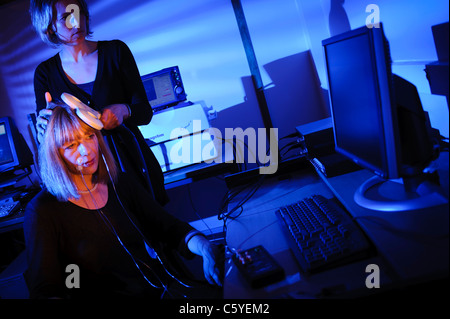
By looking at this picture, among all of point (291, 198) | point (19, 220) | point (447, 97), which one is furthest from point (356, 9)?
point (19, 220)

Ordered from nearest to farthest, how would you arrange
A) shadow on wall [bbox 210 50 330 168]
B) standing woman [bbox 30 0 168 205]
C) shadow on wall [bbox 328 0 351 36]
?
standing woman [bbox 30 0 168 205] → shadow on wall [bbox 328 0 351 36] → shadow on wall [bbox 210 50 330 168]

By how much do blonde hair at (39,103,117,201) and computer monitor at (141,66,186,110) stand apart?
110cm

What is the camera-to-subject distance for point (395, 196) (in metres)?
1.10

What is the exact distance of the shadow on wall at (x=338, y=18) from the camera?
2.01m

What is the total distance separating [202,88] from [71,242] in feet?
6.24

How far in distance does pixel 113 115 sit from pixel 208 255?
2.73 feet

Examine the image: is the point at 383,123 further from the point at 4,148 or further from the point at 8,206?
the point at 4,148

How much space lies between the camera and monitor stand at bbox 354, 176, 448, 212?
3.24 ft

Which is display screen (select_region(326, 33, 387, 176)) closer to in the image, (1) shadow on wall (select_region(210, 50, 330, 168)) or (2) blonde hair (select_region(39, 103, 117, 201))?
(2) blonde hair (select_region(39, 103, 117, 201))

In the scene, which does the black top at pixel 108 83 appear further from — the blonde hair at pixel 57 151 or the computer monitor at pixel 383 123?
the computer monitor at pixel 383 123

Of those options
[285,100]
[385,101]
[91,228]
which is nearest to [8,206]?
[91,228]

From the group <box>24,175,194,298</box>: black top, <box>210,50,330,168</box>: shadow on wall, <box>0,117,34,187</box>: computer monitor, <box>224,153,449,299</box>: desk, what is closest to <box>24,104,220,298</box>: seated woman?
<box>24,175,194,298</box>: black top

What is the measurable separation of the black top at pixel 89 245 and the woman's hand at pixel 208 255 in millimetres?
57

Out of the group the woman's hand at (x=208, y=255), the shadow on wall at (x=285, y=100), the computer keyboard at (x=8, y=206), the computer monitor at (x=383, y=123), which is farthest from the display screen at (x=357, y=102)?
the computer keyboard at (x=8, y=206)
